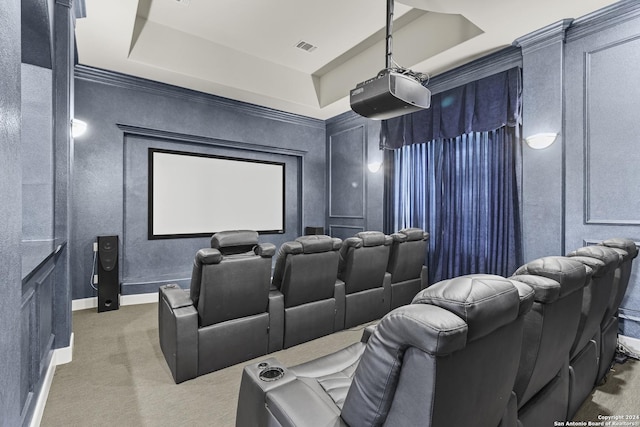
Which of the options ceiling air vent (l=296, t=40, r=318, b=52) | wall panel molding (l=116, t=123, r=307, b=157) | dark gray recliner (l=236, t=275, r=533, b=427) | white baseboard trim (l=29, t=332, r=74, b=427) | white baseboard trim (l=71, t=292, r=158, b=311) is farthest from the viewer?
wall panel molding (l=116, t=123, r=307, b=157)

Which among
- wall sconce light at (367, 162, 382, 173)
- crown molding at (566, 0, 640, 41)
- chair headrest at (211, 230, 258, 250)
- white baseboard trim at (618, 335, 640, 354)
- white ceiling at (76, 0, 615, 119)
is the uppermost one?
white ceiling at (76, 0, 615, 119)

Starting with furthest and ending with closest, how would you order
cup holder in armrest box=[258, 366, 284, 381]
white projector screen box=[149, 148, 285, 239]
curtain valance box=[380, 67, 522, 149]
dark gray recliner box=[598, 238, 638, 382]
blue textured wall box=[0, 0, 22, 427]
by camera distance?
white projector screen box=[149, 148, 285, 239] → curtain valance box=[380, 67, 522, 149] → dark gray recliner box=[598, 238, 638, 382] → cup holder in armrest box=[258, 366, 284, 381] → blue textured wall box=[0, 0, 22, 427]

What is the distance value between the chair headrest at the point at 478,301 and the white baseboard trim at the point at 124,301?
182 inches

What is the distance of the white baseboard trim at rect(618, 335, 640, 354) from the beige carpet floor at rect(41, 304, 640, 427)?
35cm

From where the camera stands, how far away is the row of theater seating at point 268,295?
2.19m

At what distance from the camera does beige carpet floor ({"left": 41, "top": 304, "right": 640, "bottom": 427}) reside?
185 centimetres

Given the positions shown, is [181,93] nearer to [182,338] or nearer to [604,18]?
[182,338]

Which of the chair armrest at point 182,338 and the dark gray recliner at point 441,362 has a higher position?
the dark gray recliner at point 441,362

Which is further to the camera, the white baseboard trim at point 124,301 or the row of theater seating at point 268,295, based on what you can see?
the white baseboard trim at point 124,301

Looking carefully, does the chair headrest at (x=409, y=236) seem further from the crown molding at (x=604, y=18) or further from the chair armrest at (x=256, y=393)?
the crown molding at (x=604, y=18)

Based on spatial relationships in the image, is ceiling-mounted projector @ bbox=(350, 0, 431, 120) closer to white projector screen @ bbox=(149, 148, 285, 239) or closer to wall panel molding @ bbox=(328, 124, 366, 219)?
wall panel molding @ bbox=(328, 124, 366, 219)

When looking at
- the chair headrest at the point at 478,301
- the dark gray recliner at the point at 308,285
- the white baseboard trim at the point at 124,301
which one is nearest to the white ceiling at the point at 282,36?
the dark gray recliner at the point at 308,285

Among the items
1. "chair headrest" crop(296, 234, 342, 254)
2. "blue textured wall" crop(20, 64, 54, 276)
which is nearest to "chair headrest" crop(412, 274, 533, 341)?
"chair headrest" crop(296, 234, 342, 254)

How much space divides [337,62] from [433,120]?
76.5 inches
